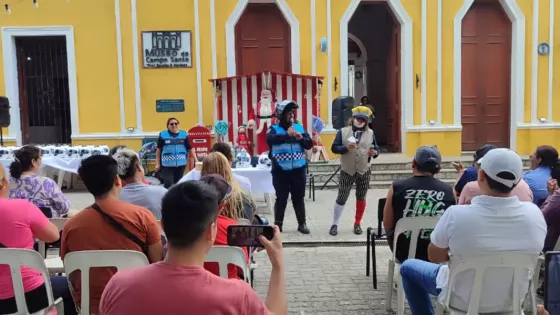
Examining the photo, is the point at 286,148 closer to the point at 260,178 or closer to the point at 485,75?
the point at 260,178

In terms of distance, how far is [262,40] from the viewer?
12250 mm

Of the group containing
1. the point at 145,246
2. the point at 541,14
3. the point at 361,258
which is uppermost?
the point at 541,14

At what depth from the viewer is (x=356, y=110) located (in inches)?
266

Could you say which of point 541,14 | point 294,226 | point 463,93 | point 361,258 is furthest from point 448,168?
point 361,258

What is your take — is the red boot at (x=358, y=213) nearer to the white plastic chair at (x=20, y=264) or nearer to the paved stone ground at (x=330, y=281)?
the paved stone ground at (x=330, y=281)

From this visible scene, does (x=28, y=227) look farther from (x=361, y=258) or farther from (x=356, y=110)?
(x=356, y=110)

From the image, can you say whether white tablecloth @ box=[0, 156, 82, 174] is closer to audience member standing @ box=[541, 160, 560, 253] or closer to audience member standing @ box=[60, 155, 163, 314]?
audience member standing @ box=[60, 155, 163, 314]

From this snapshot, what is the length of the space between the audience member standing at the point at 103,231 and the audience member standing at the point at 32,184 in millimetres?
1682

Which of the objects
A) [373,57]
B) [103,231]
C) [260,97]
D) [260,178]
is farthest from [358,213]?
[373,57]

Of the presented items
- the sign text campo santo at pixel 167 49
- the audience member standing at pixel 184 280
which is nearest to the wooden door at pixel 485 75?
the sign text campo santo at pixel 167 49

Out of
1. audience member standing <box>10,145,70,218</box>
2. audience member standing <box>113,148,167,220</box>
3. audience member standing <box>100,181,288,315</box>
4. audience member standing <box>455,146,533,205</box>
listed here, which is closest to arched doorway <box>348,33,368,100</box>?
audience member standing <box>455,146,533,205</box>

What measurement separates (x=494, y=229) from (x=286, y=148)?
3854 millimetres

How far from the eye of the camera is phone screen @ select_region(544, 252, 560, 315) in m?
2.87

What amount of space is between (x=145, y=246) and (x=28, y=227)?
763mm
